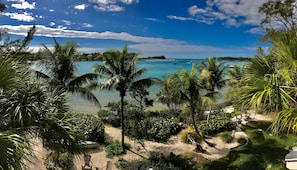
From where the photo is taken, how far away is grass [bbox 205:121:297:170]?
10.7 m

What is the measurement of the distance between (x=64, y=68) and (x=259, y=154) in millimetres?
9508

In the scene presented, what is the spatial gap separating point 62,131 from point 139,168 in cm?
620

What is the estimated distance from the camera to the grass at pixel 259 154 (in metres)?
10.7

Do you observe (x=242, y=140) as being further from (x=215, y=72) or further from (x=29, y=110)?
(x=29, y=110)

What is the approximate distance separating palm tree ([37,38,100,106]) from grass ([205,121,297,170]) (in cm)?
663

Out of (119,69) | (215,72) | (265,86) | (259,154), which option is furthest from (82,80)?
(265,86)

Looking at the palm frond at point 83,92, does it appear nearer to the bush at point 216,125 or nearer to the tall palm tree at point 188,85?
the tall palm tree at point 188,85

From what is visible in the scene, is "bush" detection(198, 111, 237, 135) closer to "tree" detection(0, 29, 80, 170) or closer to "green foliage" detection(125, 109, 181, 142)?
"green foliage" detection(125, 109, 181, 142)

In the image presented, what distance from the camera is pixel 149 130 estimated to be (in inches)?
577

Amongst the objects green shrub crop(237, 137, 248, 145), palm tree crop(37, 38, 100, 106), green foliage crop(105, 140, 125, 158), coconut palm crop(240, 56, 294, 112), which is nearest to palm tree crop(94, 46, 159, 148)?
palm tree crop(37, 38, 100, 106)

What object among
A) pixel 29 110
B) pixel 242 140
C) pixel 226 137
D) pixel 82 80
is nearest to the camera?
pixel 29 110

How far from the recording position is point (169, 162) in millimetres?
11305

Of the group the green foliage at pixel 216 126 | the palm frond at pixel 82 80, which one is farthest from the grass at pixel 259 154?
the palm frond at pixel 82 80

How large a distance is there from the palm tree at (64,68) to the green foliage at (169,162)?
3.65 m
